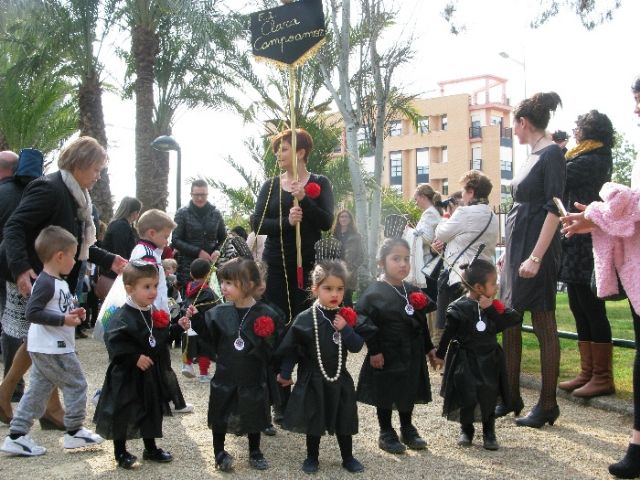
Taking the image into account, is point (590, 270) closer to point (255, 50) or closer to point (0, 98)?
point (255, 50)

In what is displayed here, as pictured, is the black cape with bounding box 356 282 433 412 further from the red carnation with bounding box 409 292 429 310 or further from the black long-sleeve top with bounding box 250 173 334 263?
the black long-sleeve top with bounding box 250 173 334 263

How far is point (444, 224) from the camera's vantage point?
21.9 feet

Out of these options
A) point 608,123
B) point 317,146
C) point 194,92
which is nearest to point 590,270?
point 608,123

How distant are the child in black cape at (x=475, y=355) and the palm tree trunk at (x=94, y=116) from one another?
37.4 feet

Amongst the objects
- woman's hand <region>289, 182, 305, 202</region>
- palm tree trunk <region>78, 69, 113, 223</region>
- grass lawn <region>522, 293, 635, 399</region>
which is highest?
palm tree trunk <region>78, 69, 113, 223</region>

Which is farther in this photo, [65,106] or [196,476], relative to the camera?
[65,106]

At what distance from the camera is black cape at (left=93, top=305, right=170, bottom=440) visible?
430cm

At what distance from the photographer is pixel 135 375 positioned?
4.40 meters

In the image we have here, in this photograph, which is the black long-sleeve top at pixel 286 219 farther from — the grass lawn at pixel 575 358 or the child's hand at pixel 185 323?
the grass lawn at pixel 575 358

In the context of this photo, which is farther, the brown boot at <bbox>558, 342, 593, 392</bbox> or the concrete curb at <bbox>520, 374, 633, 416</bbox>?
the brown boot at <bbox>558, 342, 593, 392</bbox>

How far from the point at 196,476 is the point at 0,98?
15.4 m

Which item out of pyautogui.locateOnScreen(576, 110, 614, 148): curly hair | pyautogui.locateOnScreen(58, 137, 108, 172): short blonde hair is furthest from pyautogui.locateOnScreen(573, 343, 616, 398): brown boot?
pyautogui.locateOnScreen(58, 137, 108, 172): short blonde hair

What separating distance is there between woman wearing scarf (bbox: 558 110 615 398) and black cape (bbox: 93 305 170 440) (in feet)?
10.5

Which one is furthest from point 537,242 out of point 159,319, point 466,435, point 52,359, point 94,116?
point 94,116
